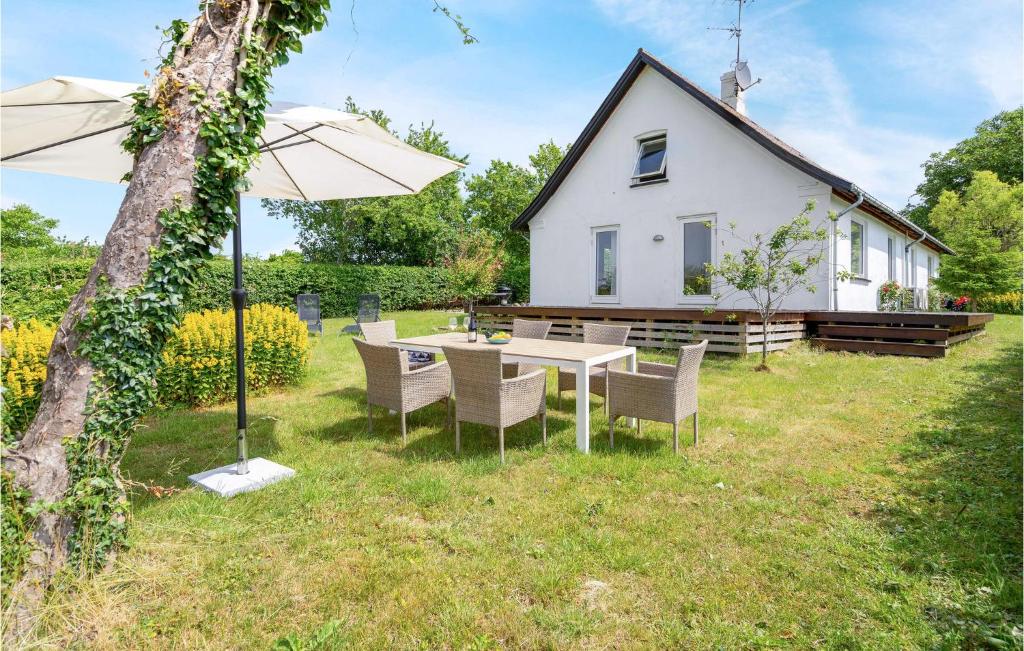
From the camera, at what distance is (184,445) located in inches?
176

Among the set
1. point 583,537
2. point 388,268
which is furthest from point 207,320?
point 388,268

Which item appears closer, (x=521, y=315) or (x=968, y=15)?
(x=968, y=15)

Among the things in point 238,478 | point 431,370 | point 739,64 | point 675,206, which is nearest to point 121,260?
point 238,478

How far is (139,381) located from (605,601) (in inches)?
96.8

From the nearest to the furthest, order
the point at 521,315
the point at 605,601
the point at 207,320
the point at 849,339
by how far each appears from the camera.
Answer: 1. the point at 605,601
2. the point at 207,320
3. the point at 849,339
4. the point at 521,315

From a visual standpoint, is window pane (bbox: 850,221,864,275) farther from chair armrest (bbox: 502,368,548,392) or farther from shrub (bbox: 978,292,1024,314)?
shrub (bbox: 978,292,1024,314)

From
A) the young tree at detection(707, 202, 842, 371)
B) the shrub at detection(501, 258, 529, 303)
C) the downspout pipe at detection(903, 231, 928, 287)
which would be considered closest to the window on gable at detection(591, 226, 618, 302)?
the young tree at detection(707, 202, 842, 371)

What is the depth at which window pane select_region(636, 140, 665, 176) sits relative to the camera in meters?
11.7

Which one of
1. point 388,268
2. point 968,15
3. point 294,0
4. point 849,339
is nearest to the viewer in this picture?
point 294,0

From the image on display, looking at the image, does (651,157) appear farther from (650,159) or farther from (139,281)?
(139,281)

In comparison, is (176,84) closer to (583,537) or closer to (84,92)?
(84,92)

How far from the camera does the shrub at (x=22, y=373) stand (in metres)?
4.24

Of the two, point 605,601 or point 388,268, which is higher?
point 388,268

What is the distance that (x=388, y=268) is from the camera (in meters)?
21.0
